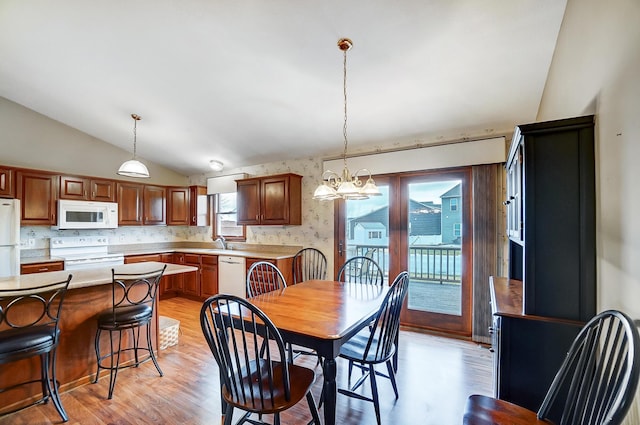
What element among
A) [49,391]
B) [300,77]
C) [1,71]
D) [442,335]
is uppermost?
[1,71]

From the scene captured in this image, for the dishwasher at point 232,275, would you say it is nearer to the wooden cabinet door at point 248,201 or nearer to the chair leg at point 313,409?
the wooden cabinet door at point 248,201

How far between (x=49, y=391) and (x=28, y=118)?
4.16 metres

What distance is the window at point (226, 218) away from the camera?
218 inches

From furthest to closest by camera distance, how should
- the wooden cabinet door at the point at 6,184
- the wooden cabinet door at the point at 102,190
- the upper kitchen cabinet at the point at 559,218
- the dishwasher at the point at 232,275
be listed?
the wooden cabinet door at the point at 102,190 → the dishwasher at the point at 232,275 → the wooden cabinet door at the point at 6,184 → the upper kitchen cabinet at the point at 559,218

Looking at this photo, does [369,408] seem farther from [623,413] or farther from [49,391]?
[49,391]

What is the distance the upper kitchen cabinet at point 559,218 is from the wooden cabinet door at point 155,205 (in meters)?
5.62

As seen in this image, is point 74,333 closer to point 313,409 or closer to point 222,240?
point 313,409

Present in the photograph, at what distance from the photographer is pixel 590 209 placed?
140 centimetres

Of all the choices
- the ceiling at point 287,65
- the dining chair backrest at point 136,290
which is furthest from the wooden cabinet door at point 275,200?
the dining chair backrest at point 136,290

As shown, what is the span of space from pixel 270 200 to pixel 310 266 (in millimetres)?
1195

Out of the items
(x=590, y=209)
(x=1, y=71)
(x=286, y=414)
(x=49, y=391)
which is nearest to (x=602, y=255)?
(x=590, y=209)

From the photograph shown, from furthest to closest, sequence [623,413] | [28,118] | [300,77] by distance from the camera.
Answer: [28,118] → [300,77] → [623,413]

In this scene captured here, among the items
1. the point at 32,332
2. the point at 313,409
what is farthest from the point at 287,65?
the point at 32,332

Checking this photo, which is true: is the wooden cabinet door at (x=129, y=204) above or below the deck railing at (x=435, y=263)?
above
